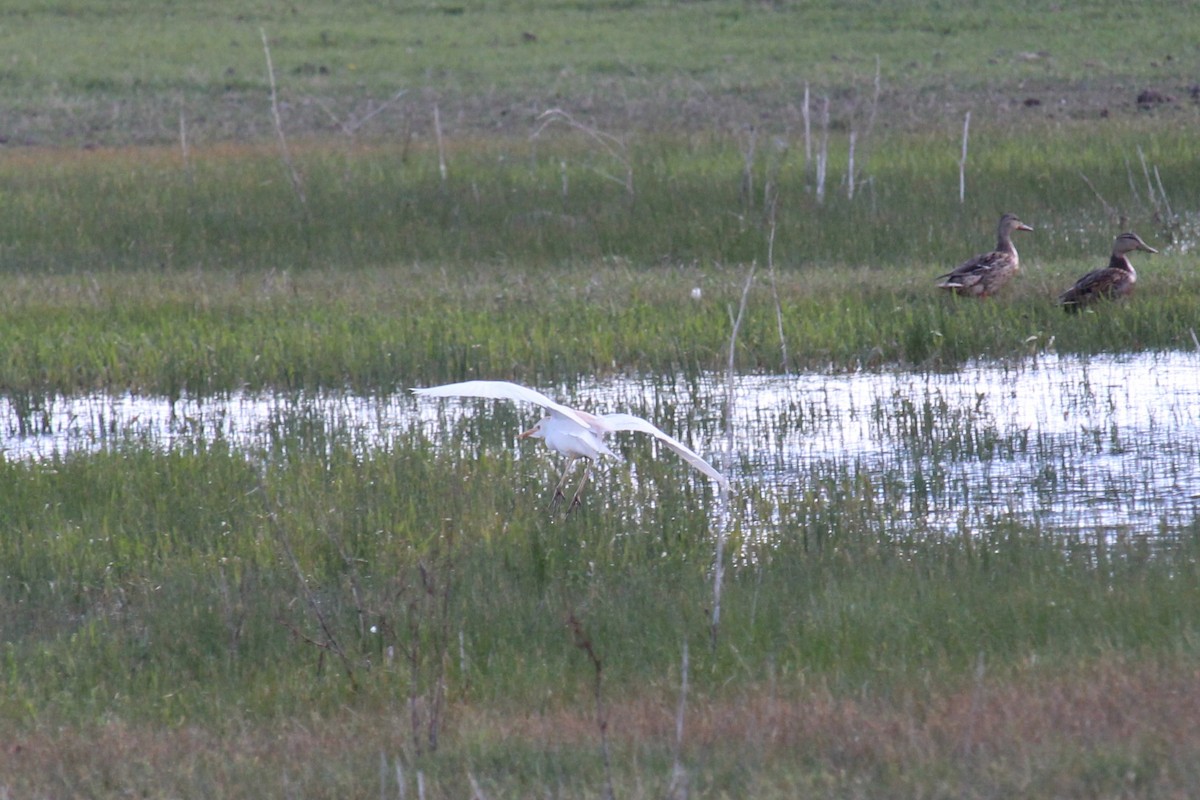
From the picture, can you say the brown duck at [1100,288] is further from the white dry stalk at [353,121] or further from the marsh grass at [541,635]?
the white dry stalk at [353,121]

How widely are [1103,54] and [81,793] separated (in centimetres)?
2903

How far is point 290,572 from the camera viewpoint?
20.0ft

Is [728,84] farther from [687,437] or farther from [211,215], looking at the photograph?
[687,437]

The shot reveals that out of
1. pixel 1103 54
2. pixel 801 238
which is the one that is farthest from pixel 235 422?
pixel 1103 54

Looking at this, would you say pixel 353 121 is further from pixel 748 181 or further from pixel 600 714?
pixel 600 714

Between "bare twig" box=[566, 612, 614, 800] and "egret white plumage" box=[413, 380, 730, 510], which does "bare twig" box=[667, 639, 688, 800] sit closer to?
"bare twig" box=[566, 612, 614, 800]

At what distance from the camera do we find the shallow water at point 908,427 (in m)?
7.16

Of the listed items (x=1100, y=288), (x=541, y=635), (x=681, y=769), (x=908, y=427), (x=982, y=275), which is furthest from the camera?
(x=982, y=275)

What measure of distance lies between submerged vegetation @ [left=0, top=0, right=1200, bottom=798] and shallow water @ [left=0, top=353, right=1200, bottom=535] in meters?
0.08

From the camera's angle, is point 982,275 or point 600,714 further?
point 982,275

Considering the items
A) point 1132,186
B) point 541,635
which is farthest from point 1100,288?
point 541,635

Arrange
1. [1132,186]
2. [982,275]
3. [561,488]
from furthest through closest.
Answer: [1132,186] < [982,275] < [561,488]

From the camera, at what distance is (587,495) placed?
7055 millimetres

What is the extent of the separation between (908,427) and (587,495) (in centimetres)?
232
